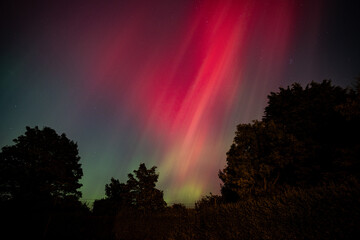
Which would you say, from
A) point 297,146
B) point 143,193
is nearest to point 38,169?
point 143,193

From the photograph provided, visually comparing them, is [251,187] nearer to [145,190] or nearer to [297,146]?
[297,146]

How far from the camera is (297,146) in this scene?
2544 cm

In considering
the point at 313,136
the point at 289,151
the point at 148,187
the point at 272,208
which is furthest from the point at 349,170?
the point at 148,187

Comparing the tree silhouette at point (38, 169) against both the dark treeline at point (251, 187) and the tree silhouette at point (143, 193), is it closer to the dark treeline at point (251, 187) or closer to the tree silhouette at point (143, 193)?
the dark treeline at point (251, 187)

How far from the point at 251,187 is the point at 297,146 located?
8023 mm

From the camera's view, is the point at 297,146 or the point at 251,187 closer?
the point at 297,146

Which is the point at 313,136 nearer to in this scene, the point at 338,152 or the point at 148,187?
the point at 338,152

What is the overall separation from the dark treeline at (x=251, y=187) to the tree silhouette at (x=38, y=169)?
0.17 metres

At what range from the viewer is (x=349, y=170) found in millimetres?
20375

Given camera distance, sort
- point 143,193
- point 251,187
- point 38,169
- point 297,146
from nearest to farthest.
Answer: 1. point 297,146
2. point 251,187
3. point 38,169
4. point 143,193

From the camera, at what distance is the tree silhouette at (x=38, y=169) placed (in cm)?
3616

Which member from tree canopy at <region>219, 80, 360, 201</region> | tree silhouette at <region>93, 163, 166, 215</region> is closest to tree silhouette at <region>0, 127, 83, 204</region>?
tree silhouette at <region>93, 163, 166, 215</region>

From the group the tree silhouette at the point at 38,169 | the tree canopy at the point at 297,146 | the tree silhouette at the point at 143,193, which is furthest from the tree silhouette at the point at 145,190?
the tree canopy at the point at 297,146

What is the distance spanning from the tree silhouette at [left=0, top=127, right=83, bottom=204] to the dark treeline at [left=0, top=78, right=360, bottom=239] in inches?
6.7
